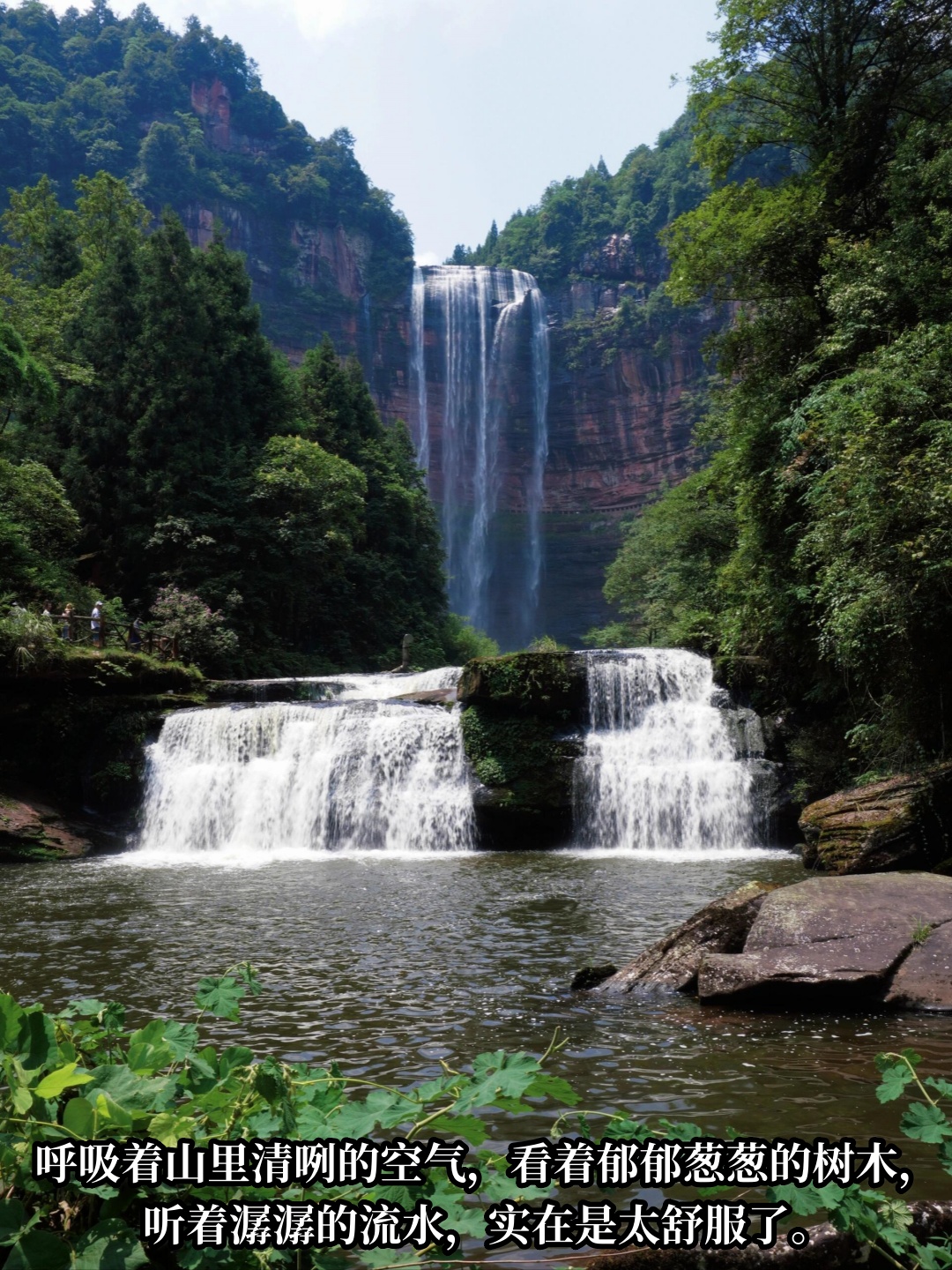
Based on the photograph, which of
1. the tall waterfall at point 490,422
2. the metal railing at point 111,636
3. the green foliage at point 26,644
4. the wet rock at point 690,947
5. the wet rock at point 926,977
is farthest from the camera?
the tall waterfall at point 490,422

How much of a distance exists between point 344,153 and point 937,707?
3446 inches

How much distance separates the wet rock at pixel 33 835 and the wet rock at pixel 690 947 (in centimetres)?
1208

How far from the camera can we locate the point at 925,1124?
206cm

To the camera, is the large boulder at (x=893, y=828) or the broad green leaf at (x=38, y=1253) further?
the large boulder at (x=893, y=828)

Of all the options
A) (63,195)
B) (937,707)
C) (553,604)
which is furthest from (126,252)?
(63,195)

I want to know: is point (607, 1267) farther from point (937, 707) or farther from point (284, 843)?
point (284, 843)

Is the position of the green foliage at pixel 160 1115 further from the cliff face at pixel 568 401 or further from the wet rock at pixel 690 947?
the cliff face at pixel 568 401

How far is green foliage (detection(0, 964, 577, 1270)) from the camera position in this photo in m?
1.55

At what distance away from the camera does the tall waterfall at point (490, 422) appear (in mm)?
61906

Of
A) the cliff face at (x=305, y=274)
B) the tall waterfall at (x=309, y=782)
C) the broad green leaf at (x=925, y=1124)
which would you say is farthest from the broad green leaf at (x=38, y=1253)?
the cliff face at (x=305, y=274)

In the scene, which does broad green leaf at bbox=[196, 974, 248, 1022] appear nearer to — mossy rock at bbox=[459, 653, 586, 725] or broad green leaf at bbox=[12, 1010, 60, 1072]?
broad green leaf at bbox=[12, 1010, 60, 1072]

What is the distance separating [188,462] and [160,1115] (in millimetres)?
30409

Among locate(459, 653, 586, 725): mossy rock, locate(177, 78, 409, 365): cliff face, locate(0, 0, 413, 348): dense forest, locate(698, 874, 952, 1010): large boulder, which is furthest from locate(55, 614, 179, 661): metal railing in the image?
locate(0, 0, 413, 348): dense forest

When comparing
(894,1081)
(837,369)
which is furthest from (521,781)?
(894,1081)
